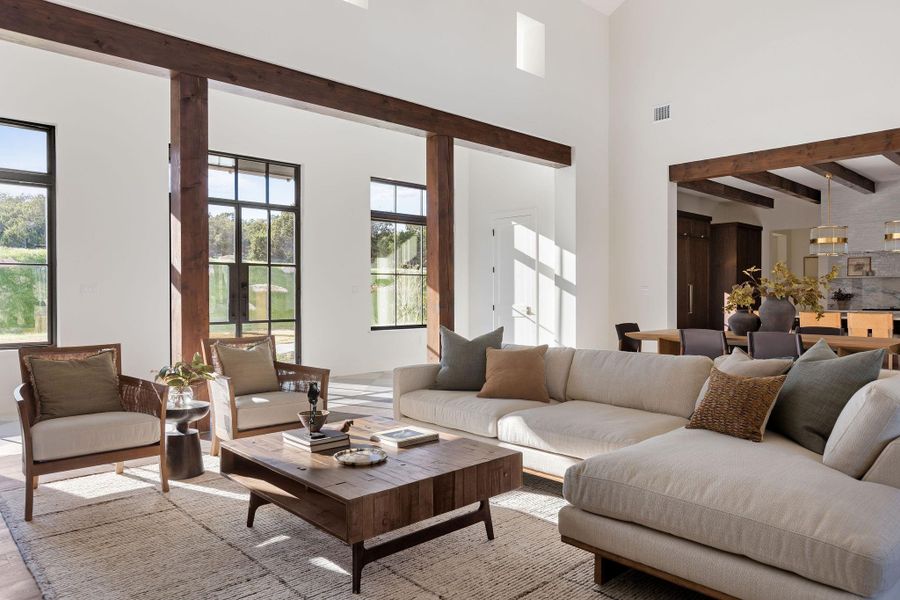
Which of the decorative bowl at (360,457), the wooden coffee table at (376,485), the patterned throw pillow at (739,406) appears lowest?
the wooden coffee table at (376,485)

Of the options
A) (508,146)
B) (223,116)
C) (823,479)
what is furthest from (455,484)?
(223,116)

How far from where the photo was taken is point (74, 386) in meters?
3.71

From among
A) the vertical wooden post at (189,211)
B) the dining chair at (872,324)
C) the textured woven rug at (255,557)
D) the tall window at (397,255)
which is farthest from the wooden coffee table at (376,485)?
the dining chair at (872,324)

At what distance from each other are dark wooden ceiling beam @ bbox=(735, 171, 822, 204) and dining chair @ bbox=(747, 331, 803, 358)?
11.1 ft

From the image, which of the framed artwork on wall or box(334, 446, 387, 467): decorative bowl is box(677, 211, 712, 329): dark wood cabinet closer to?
the framed artwork on wall

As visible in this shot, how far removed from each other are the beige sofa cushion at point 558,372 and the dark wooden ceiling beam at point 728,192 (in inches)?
193

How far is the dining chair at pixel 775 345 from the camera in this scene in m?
4.98

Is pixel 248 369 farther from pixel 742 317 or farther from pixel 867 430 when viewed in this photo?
pixel 742 317

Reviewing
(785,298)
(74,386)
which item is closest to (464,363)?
(74,386)

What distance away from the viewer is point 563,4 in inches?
314

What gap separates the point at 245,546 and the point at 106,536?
0.72 metres

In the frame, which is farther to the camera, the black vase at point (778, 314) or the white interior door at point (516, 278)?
the white interior door at point (516, 278)

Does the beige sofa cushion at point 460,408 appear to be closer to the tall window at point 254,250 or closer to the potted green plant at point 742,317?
the potted green plant at point 742,317

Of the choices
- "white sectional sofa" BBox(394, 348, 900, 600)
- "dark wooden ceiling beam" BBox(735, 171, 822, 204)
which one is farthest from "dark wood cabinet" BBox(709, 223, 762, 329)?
"white sectional sofa" BBox(394, 348, 900, 600)
